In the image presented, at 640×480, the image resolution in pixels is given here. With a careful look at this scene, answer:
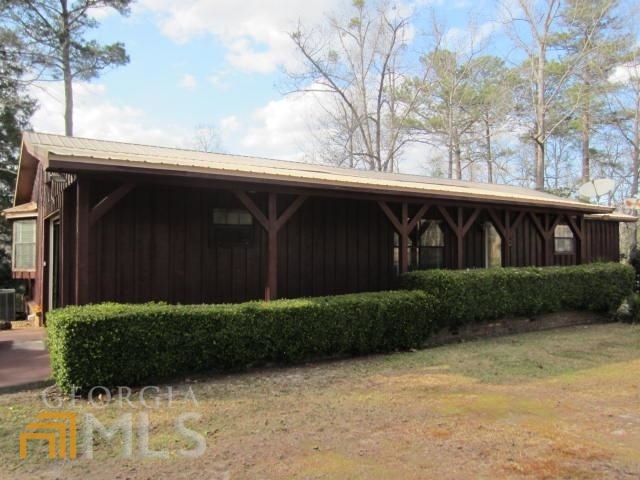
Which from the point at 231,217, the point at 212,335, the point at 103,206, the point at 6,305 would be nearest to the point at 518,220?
the point at 231,217

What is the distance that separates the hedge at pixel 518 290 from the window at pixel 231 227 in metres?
2.71

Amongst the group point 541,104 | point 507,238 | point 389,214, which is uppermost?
point 541,104

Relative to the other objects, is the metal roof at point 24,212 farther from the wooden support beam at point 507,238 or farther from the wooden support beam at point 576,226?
the wooden support beam at point 576,226

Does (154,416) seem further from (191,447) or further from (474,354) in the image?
(474,354)

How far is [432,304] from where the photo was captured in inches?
309

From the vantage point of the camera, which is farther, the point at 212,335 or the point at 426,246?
the point at 426,246

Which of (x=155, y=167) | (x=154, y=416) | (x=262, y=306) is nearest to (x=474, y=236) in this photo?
(x=262, y=306)

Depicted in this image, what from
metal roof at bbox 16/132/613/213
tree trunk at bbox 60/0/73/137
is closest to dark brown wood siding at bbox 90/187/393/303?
metal roof at bbox 16/132/613/213

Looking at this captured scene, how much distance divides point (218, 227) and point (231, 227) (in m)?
0.22

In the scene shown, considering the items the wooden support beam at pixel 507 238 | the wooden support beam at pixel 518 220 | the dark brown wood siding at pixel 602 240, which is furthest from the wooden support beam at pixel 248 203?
the dark brown wood siding at pixel 602 240

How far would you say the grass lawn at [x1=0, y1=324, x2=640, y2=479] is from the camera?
3369 millimetres

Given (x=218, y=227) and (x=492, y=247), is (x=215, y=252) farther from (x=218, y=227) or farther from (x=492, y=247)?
(x=492, y=247)

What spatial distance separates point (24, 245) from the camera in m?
11.8

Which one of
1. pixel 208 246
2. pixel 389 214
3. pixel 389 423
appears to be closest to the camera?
pixel 389 423
